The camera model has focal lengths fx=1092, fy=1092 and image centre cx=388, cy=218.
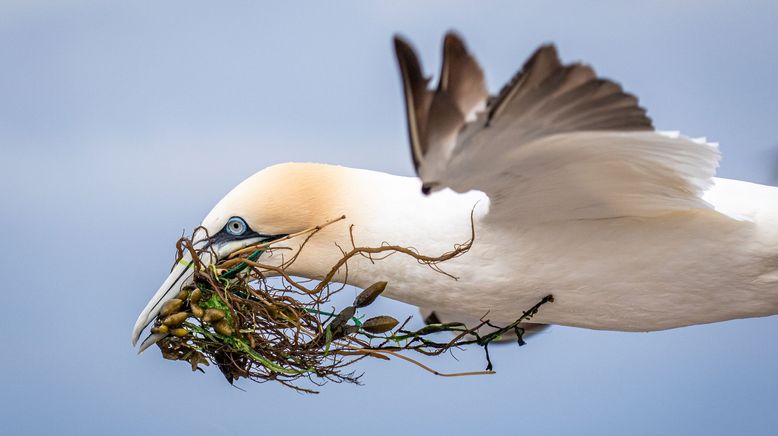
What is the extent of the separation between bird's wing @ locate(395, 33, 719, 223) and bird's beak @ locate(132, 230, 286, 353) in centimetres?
53

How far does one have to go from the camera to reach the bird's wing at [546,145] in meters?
1.53

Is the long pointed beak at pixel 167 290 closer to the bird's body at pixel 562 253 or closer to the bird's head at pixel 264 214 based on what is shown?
the bird's head at pixel 264 214

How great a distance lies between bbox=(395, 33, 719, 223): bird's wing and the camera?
1.53 meters

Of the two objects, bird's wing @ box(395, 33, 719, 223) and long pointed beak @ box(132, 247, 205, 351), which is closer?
bird's wing @ box(395, 33, 719, 223)

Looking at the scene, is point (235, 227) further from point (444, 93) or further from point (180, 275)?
point (444, 93)

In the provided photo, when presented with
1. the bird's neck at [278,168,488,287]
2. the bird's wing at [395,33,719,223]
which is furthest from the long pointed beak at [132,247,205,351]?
the bird's wing at [395,33,719,223]

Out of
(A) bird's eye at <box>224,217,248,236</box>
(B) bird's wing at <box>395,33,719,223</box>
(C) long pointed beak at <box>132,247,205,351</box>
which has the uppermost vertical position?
(B) bird's wing at <box>395,33,719,223</box>

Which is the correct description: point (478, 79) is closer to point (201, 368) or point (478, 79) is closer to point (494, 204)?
point (494, 204)

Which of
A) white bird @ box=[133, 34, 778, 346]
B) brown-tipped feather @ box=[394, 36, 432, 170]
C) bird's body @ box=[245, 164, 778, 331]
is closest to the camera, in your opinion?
brown-tipped feather @ box=[394, 36, 432, 170]

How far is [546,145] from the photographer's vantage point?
1738mm

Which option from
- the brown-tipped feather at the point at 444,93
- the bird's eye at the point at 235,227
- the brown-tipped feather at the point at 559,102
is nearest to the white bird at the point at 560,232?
the bird's eye at the point at 235,227

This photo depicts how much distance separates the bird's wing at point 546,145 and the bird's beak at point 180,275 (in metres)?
0.53

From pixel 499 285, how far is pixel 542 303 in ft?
0.38

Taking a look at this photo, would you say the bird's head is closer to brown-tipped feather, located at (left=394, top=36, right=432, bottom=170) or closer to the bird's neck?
the bird's neck
